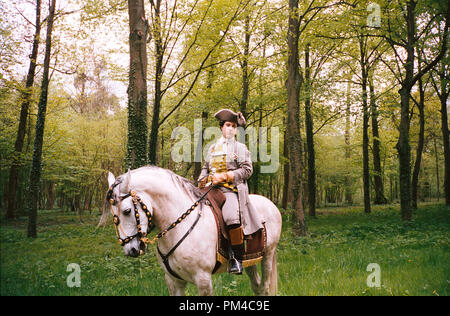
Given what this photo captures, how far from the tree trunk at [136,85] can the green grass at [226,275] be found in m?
2.52

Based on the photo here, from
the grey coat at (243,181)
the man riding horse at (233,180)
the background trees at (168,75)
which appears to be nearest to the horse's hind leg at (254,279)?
the man riding horse at (233,180)

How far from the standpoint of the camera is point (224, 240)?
3.39 m

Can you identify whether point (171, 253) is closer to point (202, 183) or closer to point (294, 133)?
point (202, 183)

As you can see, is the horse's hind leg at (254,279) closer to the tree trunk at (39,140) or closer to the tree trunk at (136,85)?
the tree trunk at (39,140)

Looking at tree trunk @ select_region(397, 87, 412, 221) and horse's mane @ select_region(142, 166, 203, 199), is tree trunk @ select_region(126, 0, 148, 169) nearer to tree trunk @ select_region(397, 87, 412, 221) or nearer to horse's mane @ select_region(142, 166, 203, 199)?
horse's mane @ select_region(142, 166, 203, 199)

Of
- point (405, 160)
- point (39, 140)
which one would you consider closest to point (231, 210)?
point (39, 140)

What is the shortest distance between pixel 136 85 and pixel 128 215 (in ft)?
17.8

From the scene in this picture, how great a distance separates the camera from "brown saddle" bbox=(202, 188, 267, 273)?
3.33 metres

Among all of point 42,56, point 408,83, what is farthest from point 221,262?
point 408,83

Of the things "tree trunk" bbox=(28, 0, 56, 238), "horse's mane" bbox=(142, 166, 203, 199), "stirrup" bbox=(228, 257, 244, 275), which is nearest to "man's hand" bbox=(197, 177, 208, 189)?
"horse's mane" bbox=(142, 166, 203, 199)

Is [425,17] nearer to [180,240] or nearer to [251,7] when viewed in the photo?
[251,7]

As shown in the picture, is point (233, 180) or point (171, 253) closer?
point (171, 253)

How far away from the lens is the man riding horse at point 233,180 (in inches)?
132

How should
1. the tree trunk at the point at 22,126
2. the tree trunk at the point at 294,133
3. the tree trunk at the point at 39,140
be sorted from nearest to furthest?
the tree trunk at the point at 22,126, the tree trunk at the point at 39,140, the tree trunk at the point at 294,133
